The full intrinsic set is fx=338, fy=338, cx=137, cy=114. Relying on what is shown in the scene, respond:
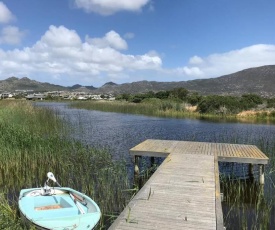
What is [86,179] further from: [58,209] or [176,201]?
[176,201]

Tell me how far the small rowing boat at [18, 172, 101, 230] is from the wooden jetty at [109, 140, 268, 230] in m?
0.77

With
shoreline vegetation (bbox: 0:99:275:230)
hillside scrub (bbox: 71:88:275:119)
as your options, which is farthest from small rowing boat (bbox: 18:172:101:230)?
hillside scrub (bbox: 71:88:275:119)

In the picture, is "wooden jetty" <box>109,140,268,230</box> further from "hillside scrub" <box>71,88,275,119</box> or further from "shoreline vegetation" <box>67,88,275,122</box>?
"hillside scrub" <box>71,88,275,119</box>

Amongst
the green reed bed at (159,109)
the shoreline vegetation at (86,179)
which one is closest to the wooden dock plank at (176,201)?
the shoreline vegetation at (86,179)

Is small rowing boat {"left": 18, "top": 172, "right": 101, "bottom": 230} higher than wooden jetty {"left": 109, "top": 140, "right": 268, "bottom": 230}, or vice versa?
wooden jetty {"left": 109, "top": 140, "right": 268, "bottom": 230}

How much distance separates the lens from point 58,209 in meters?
6.80

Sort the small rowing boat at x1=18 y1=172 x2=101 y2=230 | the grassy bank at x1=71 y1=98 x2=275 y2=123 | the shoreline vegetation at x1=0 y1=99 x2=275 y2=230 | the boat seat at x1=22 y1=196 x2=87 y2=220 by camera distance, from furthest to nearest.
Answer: the grassy bank at x1=71 y1=98 x2=275 y2=123, the shoreline vegetation at x1=0 y1=99 x2=275 y2=230, the boat seat at x1=22 y1=196 x2=87 y2=220, the small rowing boat at x1=18 y1=172 x2=101 y2=230

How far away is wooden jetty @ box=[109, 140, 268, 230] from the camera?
5434 mm

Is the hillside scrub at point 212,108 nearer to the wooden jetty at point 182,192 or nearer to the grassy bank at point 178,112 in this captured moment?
the grassy bank at point 178,112

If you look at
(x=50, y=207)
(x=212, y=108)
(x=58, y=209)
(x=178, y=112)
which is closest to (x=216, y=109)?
(x=212, y=108)

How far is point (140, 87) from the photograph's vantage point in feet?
506

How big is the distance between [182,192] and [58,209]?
2.55 m

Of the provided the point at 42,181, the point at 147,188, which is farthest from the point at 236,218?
the point at 42,181

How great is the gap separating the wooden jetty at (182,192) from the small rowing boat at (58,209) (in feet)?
2.53
